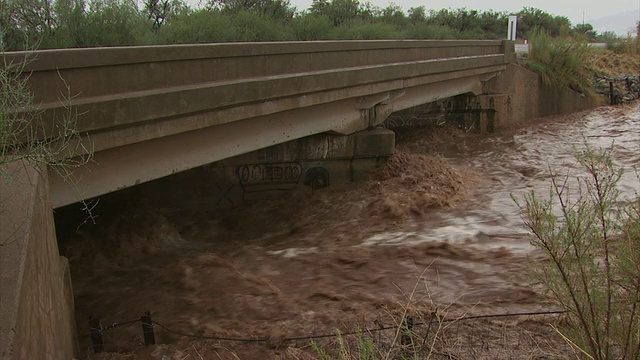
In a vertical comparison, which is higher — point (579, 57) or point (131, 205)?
point (579, 57)

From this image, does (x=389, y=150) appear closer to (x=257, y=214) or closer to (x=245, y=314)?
(x=257, y=214)

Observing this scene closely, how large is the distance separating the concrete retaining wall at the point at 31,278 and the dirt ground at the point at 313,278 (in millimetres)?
1066

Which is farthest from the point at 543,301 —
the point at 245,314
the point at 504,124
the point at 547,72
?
the point at 547,72

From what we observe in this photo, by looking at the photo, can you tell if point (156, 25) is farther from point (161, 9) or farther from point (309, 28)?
point (309, 28)

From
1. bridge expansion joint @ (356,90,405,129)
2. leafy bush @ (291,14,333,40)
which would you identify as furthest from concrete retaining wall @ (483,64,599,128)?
bridge expansion joint @ (356,90,405,129)

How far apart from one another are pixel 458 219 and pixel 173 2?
12444 mm

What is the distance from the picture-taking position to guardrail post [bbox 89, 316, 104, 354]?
5082 millimetres

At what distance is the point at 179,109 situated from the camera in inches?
272

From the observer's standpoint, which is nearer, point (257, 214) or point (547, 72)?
point (257, 214)

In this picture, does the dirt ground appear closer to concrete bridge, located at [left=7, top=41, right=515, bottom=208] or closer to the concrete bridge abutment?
the concrete bridge abutment

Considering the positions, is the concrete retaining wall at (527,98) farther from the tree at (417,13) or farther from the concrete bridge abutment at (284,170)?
the tree at (417,13)

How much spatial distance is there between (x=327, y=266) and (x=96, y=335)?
131 inches

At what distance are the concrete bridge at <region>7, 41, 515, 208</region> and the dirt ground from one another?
139 centimetres

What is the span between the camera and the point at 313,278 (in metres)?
7.32
